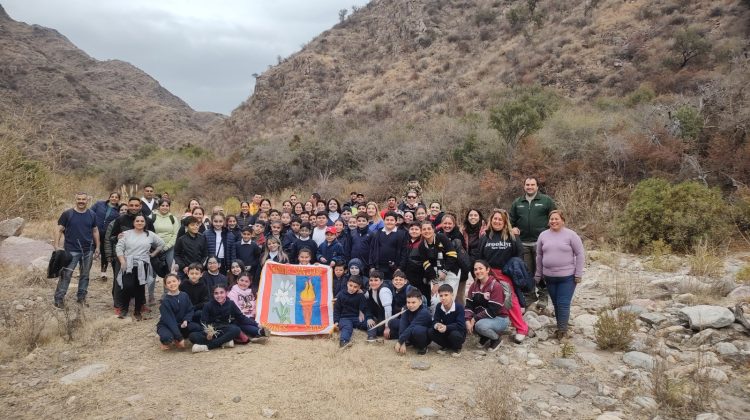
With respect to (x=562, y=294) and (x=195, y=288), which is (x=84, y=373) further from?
(x=562, y=294)

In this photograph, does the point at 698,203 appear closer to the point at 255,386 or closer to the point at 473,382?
the point at 473,382

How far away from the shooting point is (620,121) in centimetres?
1359

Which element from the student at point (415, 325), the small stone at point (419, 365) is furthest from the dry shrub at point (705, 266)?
the small stone at point (419, 365)

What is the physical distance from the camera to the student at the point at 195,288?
20.3 feet

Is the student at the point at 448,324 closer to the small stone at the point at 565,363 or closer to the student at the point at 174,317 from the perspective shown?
the small stone at the point at 565,363

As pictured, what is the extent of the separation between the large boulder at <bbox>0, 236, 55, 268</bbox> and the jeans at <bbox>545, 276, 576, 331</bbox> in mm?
9661

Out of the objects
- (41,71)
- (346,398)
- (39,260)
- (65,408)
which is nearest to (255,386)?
(346,398)

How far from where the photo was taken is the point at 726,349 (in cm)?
519

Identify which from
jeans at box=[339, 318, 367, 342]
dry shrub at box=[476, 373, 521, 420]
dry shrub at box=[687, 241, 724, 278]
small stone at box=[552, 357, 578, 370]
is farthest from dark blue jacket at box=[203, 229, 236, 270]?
dry shrub at box=[687, 241, 724, 278]

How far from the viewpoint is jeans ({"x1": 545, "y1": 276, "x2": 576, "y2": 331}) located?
5.79 meters

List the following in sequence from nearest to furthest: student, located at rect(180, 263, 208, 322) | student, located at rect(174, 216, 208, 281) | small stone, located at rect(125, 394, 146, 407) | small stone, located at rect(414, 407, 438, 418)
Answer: small stone, located at rect(414, 407, 438, 418), small stone, located at rect(125, 394, 146, 407), student, located at rect(180, 263, 208, 322), student, located at rect(174, 216, 208, 281)

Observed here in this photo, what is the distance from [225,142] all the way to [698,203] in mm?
40243

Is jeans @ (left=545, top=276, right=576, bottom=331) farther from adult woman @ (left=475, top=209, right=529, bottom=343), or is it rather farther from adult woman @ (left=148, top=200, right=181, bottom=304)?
adult woman @ (left=148, top=200, right=181, bottom=304)

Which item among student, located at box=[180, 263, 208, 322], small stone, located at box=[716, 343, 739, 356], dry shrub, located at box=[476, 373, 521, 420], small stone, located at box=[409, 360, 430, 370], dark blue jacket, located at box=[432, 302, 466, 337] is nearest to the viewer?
dry shrub, located at box=[476, 373, 521, 420]
